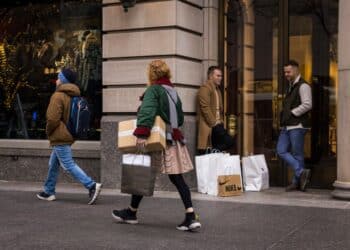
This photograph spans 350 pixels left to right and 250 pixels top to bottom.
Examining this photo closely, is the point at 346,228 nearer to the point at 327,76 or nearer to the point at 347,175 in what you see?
the point at 347,175

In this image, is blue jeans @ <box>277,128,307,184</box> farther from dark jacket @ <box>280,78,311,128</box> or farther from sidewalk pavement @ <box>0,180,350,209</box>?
sidewalk pavement @ <box>0,180,350,209</box>

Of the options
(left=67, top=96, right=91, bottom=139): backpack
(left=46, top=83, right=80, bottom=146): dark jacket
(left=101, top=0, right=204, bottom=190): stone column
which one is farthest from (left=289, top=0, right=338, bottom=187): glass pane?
(left=46, top=83, right=80, bottom=146): dark jacket

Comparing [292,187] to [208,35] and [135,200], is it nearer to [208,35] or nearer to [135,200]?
[208,35]

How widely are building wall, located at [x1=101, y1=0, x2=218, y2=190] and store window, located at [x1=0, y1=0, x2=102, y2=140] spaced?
0.97 metres

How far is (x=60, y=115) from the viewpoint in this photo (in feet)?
28.2

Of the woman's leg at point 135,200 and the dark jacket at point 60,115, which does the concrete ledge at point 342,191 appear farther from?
the dark jacket at point 60,115

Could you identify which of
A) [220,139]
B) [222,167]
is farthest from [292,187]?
[220,139]

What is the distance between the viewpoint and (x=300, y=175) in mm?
9680

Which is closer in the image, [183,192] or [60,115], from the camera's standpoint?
[183,192]

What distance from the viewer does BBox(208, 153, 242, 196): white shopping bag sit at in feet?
30.9

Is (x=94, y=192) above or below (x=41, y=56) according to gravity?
below

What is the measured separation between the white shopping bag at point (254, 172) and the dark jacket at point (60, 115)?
2.94 m

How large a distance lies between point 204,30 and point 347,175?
349 cm

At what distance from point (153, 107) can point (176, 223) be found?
1474 millimetres
